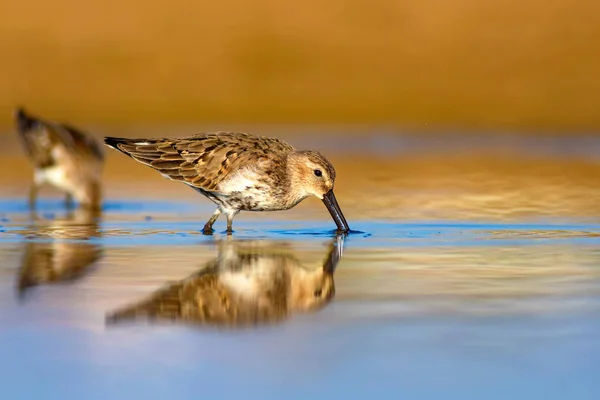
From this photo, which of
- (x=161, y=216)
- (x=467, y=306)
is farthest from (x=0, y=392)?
(x=161, y=216)

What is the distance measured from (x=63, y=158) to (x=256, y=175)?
5.69 meters

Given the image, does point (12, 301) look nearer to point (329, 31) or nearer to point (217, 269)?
point (217, 269)

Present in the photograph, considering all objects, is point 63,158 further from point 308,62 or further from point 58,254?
point 308,62

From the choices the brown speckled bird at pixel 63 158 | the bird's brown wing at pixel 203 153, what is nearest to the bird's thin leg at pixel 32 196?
the brown speckled bird at pixel 63 158

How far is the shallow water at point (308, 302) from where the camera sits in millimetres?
5539

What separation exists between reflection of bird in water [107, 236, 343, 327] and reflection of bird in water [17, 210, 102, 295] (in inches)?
35.2

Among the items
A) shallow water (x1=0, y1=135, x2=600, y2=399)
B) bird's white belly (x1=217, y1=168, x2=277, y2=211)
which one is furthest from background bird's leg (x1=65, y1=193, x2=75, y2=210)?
bird's white belly (x1=217, y1=168, x2=277, y2=211)

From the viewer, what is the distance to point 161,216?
12406 millimetres

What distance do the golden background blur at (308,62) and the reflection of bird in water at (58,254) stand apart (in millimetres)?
13819

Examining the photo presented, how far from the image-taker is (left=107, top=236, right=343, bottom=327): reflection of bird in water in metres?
6.82

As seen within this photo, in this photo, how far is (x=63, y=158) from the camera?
52.1 feet

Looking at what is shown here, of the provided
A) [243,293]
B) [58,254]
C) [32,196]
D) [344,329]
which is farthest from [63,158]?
[344,329]

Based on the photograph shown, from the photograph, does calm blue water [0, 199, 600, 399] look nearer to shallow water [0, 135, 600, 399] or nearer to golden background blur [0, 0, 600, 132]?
shallow water [0, 135, 600, 399]

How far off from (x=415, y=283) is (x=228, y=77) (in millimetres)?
21349
